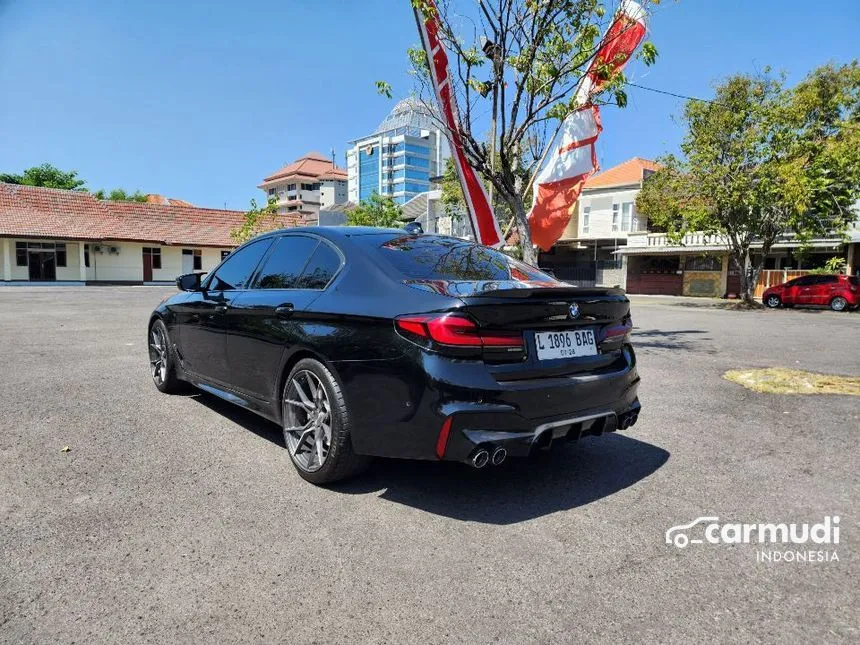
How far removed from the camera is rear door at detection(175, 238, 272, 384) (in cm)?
455

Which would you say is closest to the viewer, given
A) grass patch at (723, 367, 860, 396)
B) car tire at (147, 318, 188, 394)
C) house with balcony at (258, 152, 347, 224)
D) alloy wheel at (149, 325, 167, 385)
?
car tire at (147, 318, 188, 394)

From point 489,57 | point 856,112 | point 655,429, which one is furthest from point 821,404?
point 856,112

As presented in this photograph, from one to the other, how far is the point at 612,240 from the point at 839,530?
41.9 metres

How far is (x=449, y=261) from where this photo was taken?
3889 millimetres

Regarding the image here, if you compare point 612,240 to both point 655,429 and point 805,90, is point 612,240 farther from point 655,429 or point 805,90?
point 655,429

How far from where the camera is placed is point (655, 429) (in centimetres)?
483

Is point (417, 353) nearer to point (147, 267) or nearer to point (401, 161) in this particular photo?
point (147, 267)

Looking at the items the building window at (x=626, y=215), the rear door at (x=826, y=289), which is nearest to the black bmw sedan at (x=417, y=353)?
the rear door at (x=826, y=289)

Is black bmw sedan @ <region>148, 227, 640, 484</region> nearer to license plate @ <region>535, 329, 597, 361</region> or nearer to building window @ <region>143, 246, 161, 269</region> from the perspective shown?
license plate @ <region>535, 329, 597, 361</region>

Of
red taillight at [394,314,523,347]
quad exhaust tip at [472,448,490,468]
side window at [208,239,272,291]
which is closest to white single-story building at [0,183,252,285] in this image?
side window at [208,239,272,291]

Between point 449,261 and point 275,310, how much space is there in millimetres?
1170

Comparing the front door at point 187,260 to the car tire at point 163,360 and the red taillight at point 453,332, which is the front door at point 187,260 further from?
the red taillight at point 453,332

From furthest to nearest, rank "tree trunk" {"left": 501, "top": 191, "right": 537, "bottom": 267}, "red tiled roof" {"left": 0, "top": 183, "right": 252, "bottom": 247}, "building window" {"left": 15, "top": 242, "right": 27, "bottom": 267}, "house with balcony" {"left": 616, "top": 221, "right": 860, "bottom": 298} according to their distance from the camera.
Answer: "red tiled roof" {"left": 0, "top": 183, "right": 252, "bottom": 247} → "building window" {"left": 15, "top": 242, "right": 27, "bottom": 267} → "house with balcony" {"left": 616, "top": 221, "right": 860, "bottom": 298} → "tree trunk" {"left": 501, "top": 191, "right": 537, "bottom": 267}

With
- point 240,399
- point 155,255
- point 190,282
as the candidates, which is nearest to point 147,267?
point 155,255
